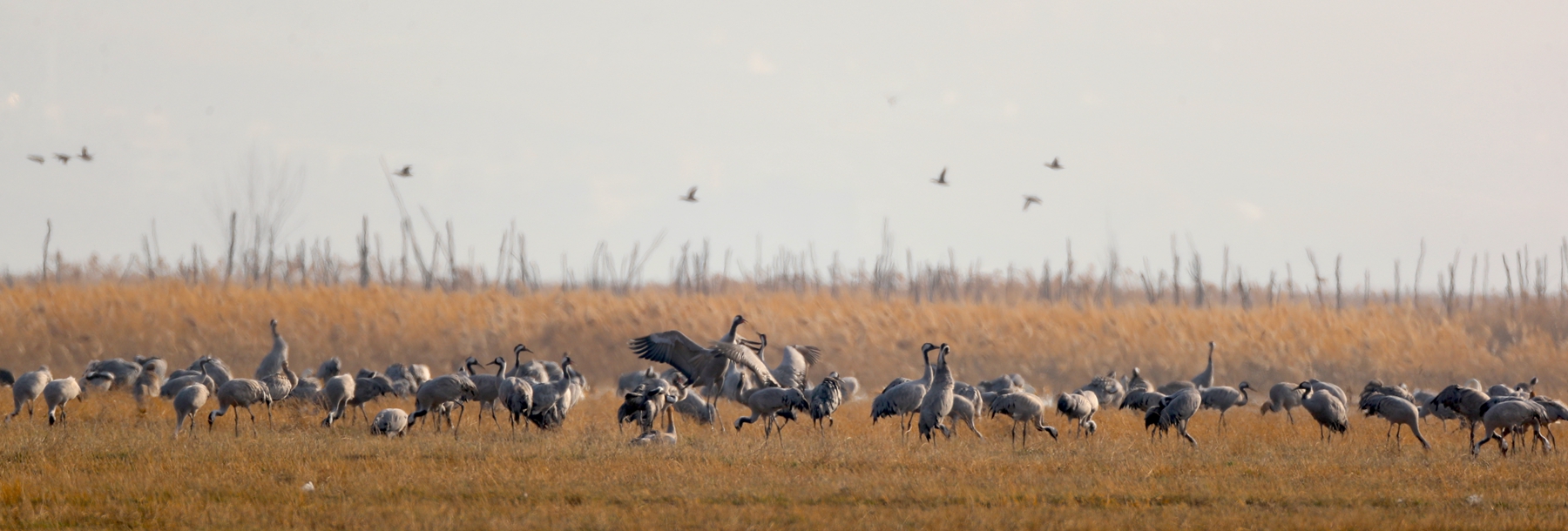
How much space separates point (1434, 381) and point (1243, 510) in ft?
72.4

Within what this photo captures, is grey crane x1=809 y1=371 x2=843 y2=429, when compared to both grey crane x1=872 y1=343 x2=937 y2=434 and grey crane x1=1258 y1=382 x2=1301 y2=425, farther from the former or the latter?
grey crane x1=1258 y1=382 x2=1301 y2=425

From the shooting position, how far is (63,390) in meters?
16.0

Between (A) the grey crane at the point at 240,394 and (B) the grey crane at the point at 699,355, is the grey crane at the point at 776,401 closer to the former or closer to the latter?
(B) the grey crane at the point at 699,355

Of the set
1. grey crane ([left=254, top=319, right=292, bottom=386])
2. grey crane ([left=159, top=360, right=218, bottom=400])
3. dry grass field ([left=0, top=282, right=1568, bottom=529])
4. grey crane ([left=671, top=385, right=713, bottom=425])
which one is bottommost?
dry grass field ([left=0, top=282, right=1568, bottom=529])

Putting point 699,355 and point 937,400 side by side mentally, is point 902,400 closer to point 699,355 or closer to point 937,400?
point 937,400

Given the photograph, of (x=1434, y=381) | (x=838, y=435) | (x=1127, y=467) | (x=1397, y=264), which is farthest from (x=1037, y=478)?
(x=1397, y=264)

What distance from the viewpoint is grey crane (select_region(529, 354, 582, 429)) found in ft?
52.3

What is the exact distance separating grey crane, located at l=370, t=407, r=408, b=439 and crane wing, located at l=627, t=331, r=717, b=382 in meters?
2.89

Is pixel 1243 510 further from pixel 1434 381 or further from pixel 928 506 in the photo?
pixel 1434 381

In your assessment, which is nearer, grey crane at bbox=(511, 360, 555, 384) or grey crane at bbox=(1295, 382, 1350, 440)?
grey crane at bbox=(1295, 382, 1350, 440)

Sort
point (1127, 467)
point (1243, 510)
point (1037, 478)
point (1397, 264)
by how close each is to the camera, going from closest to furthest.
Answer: point (1243, 510) < point (1037, 478) < point (1127, 467) < point (1397, 264)

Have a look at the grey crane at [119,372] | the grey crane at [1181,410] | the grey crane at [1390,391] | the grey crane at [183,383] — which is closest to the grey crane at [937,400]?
the grey crane at [1181,410]

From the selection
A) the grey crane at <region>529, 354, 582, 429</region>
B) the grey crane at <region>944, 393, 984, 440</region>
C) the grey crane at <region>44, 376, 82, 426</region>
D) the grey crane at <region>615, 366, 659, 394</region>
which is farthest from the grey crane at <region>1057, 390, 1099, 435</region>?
the grey crane at <region>44, 376, 82, 426</region>

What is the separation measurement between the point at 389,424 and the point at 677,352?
141 inches
